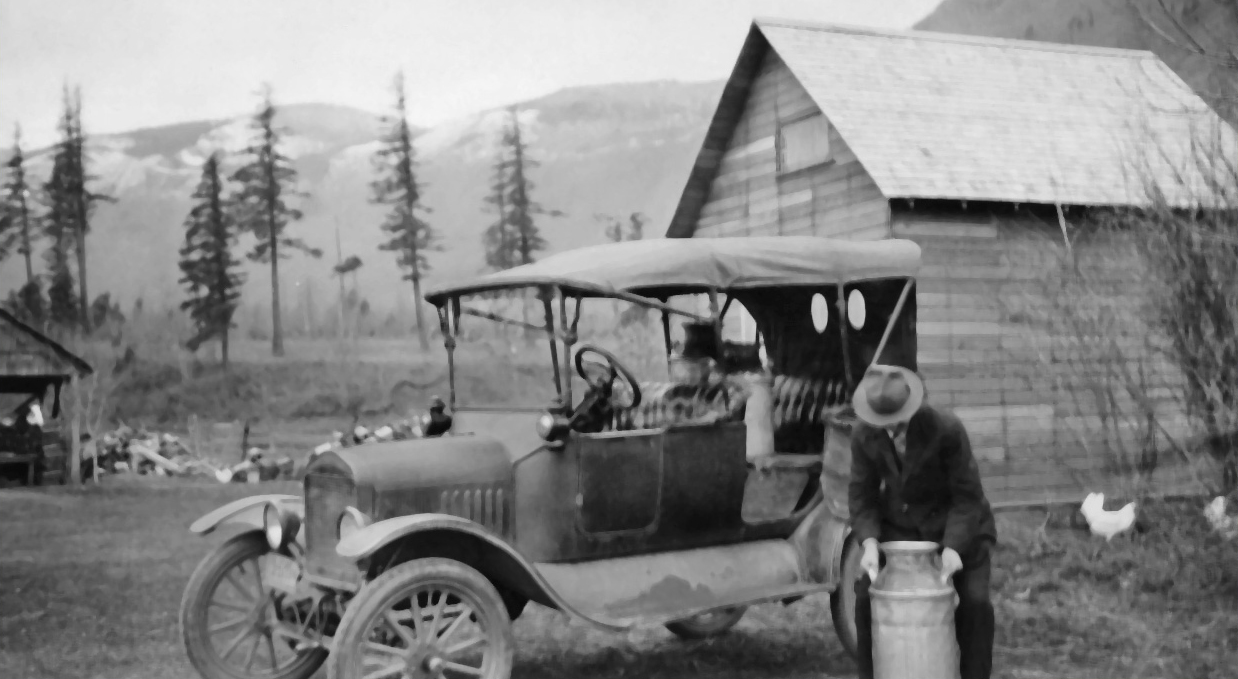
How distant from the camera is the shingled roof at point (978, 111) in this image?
12.1 m

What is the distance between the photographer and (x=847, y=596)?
20.2ft

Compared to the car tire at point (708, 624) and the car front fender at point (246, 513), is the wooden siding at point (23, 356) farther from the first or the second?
the car tire at point (708, 624)

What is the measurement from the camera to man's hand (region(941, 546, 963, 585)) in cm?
432

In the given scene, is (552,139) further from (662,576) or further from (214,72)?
(662,576)

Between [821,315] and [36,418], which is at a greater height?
[821,315]

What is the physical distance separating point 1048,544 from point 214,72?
20.3 m

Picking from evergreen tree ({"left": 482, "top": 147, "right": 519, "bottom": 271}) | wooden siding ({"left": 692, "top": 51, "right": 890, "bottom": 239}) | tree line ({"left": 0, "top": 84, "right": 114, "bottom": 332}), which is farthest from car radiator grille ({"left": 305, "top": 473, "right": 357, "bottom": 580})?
evergreen tree ({"left": 482, "top": 147, "right": 519, "bottom": 271})

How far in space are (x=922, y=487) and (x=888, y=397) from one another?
39 cm

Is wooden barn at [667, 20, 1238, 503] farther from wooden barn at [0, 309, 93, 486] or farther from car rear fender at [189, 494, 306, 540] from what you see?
wooden barn at [0, 309, 93, 486]

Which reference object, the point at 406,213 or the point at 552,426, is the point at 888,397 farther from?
the point at 406,213

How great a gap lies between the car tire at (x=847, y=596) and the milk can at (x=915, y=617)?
5.72 ft

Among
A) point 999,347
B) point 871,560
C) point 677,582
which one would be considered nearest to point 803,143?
point 999,347

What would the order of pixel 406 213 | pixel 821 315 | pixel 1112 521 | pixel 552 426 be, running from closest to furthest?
pixel 552 426 < pixel 821 315 < pixel 1112 521 < pixel 406 213

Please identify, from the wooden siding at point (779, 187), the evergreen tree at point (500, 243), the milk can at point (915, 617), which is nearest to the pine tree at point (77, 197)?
the evergreen tree at point (500, 243)
